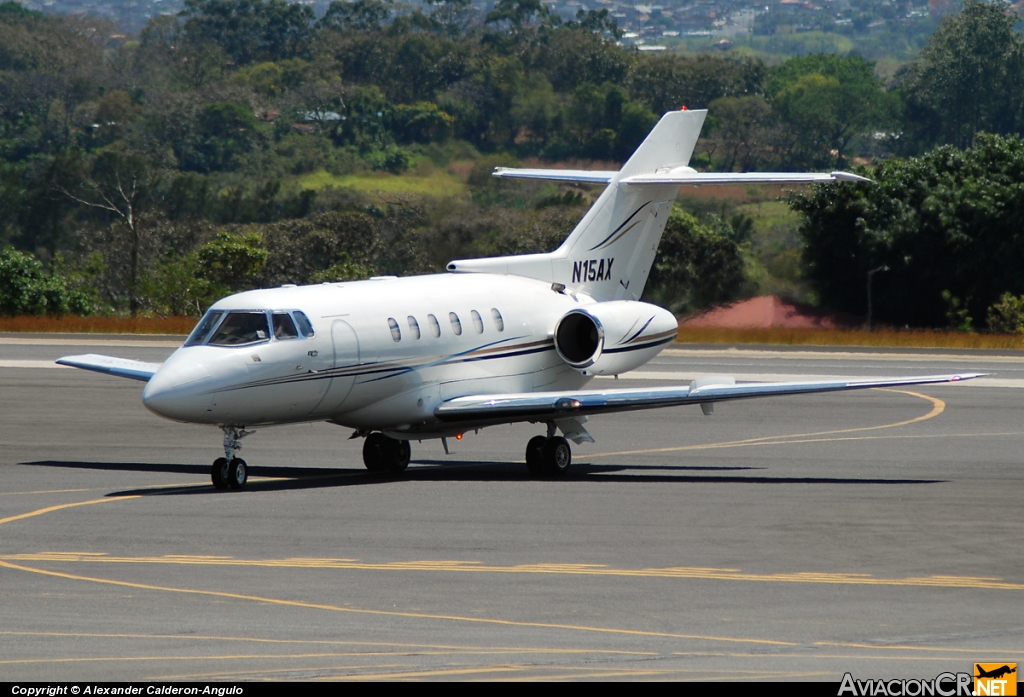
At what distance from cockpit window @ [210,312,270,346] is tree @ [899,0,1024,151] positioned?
465 ft

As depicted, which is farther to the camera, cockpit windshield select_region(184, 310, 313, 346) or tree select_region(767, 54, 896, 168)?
tree select_region(767, 54, 896, 168)

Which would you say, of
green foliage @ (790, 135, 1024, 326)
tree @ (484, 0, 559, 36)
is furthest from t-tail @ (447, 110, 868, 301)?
tree @ (484, 0, 559, 36)

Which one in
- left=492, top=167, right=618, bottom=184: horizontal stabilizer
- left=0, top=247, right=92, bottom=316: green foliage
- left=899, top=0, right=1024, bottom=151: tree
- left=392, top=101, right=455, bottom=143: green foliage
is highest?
left=899, top=0, right=1024, bottom=151: tree

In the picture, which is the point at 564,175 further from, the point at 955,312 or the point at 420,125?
the point at 420,125

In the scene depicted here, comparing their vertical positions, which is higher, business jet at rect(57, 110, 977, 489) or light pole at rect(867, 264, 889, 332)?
business jet at rect(57, 110, 977, 489)

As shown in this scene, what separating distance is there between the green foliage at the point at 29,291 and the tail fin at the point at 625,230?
3898cm

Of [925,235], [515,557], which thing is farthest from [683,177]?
[925,235]

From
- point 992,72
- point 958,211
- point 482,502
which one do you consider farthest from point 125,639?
point 992,72

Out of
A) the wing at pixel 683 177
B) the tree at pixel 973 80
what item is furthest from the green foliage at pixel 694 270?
the tree at pixel 973 80

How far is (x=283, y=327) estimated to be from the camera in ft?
71.1

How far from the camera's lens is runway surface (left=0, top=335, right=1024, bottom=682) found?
11734 mm

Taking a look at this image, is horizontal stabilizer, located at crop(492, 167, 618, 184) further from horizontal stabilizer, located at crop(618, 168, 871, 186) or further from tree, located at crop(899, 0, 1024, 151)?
tree, located at crop(899, 0, 1024, 151)

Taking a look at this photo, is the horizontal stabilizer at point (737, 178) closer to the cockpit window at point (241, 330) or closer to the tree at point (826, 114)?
the cockpit window at point (241, 330)

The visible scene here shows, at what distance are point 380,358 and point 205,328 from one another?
8.73ft
